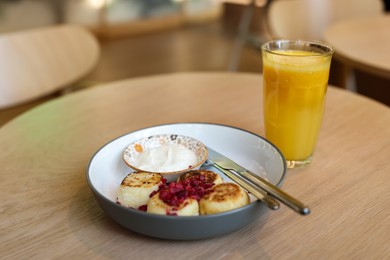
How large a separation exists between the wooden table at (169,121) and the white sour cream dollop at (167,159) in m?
0.10

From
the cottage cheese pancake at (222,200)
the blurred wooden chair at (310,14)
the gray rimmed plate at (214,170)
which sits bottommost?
the blurred wooden chair at (310,14)

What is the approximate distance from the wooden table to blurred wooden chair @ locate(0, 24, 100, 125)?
0.32 metres

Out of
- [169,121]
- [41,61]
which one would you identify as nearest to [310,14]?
[41,61]

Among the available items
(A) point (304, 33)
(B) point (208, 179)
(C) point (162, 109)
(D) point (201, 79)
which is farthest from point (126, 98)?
(A) point (304, 33)

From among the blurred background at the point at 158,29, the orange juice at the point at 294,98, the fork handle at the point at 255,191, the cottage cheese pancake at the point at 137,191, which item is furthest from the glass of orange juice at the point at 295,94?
the blurred background at the point at 158,29

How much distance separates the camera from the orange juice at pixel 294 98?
70cm

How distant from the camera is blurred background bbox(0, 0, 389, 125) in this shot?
347 centimetres

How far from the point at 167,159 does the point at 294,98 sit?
0.23 meters

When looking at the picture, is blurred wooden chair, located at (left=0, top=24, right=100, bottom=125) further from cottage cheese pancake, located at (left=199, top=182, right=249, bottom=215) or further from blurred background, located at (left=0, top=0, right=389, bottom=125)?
blurred background, located at (left=0, top=0, right=389, bottom=125)

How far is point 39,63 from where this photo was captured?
136cm

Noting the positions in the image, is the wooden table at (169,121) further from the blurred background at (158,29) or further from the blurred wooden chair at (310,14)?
the blurred background at (158,29)

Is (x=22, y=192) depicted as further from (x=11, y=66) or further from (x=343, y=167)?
(x=11, y=66)

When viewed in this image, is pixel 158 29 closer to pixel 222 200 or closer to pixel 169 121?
pixel 169 121

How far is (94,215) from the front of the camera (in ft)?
2.03
